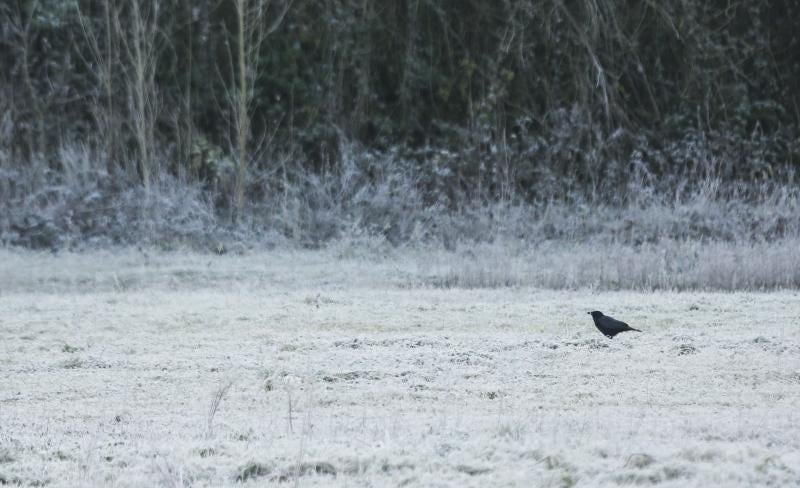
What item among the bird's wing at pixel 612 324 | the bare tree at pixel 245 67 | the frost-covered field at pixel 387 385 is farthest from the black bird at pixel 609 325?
the bare tree at pixel 245 67

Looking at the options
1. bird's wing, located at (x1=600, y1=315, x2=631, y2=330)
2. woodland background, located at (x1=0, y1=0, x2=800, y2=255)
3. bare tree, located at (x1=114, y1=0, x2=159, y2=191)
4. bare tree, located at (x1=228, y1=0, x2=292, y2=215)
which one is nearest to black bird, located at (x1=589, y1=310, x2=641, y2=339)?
bird's wing, located at (x1=600, y1=315, x2=631, y2=330)

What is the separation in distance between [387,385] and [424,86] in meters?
10.5

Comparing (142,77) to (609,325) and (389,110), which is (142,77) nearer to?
(389,110)

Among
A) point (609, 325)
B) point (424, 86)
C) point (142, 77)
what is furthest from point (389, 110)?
point (609, 325)

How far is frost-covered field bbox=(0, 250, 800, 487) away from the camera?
4258 millimetres

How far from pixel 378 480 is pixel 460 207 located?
9747 mm

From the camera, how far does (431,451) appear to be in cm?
440

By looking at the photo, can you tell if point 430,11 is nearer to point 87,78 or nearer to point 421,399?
point 87,78

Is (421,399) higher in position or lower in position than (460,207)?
lower

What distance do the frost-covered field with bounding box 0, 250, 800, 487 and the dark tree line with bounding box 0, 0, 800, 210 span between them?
4744 mm

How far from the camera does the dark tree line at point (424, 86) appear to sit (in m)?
14.9

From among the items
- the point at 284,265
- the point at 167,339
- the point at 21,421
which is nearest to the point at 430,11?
the point at 284,265

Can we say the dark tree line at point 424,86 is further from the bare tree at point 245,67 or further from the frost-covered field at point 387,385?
the frost-covered field at point 387,385

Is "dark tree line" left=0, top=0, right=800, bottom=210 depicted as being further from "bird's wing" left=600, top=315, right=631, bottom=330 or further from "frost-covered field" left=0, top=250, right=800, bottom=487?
"bird's wing" left=600, top=315, right=631, bottom=330
